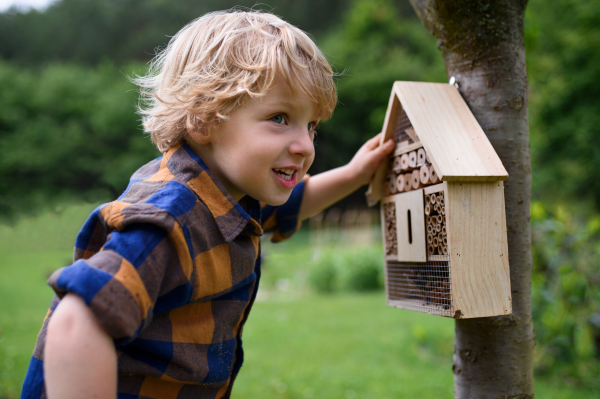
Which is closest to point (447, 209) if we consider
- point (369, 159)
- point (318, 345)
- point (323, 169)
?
point (369, 159)

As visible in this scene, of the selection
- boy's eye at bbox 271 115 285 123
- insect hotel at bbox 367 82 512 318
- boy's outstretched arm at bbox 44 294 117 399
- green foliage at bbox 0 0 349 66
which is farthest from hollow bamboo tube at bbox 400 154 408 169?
green foliage at bbox 0 0 349 66

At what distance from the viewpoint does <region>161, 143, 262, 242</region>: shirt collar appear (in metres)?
1.19

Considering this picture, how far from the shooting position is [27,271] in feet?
35.7

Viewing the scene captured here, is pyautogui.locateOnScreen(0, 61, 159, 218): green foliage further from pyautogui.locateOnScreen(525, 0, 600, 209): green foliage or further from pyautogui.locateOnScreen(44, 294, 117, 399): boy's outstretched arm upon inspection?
pyautogui.locateOnScreen(44, 294, 117, 399): boy's outstretched arm

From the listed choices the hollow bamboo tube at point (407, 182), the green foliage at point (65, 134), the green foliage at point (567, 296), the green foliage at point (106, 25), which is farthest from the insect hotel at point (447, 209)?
the green foliage at point (106, 25)

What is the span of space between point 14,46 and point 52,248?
2987cm

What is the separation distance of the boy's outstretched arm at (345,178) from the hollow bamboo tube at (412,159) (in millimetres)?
154

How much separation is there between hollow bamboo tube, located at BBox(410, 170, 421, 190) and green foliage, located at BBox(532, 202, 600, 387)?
206cm

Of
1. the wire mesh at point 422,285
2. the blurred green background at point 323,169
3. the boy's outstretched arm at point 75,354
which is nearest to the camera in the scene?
the boy's outstretched arm at point 75,354

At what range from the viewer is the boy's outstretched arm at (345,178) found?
5.54 ft

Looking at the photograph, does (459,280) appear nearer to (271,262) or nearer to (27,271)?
(271,262)

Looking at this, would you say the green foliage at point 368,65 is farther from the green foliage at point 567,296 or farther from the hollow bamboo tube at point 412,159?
the hollow bamboo tube at point 412,159

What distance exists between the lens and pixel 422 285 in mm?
1480

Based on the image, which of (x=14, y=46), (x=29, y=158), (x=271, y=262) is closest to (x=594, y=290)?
(x=271, y=262)
